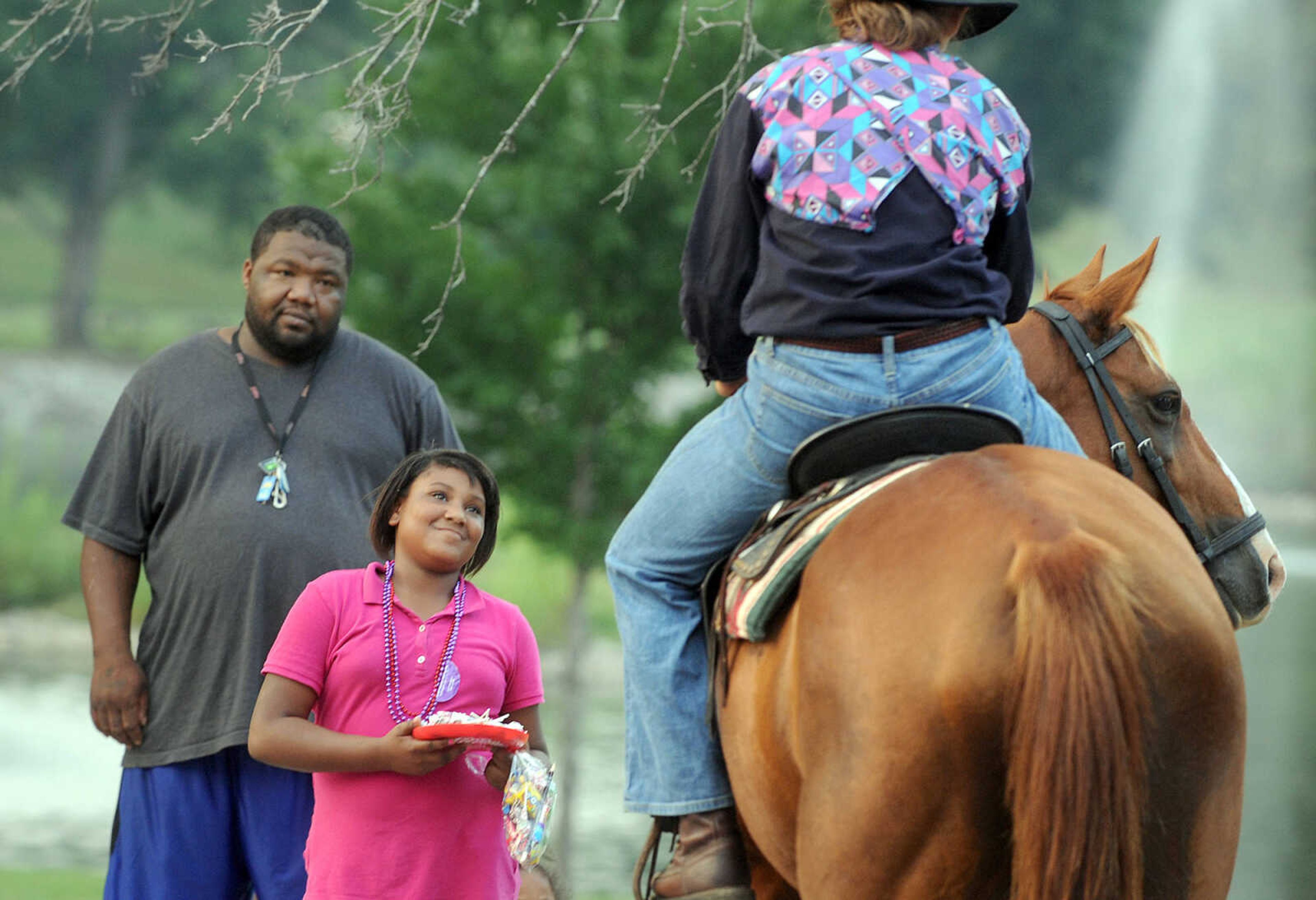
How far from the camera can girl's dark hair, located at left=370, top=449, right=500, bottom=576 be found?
11.3ft

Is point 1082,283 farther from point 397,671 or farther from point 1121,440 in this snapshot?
point 397,671

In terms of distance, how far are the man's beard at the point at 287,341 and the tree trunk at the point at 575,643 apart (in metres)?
4.17

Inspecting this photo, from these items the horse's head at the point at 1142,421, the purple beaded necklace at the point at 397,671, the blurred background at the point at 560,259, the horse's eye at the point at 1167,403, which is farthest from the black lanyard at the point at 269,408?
the horse's eye at the point at 1167,403

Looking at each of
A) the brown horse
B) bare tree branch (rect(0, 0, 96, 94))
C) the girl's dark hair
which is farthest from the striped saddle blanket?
bare tree branch (rect(0, 0, 96, 94))

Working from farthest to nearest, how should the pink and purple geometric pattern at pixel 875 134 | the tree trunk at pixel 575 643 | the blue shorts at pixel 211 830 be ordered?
the tree trunk at pixel 575 643 < the blue shorts at pixel 211 830 < the pink and purple geometric pattern at pixel 875 134

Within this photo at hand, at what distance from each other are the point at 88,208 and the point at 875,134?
97.9 ft

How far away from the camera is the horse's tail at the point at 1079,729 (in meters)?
2.23

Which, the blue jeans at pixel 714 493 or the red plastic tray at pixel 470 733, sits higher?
the blue jeans at pixel 714 493

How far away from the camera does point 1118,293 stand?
3637mm

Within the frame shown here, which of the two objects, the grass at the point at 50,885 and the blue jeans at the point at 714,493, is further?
the grass at the point at 50,885

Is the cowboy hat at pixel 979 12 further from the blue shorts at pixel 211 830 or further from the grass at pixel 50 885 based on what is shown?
the grass at pixel 50 885

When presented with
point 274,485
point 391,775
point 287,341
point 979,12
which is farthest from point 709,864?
point 287,341

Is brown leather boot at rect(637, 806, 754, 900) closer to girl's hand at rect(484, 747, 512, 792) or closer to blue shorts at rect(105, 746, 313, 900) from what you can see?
girl's hand at rect(484, 747, 512, 792)

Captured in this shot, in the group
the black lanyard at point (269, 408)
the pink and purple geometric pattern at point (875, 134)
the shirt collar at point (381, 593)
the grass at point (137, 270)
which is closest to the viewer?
the pink and purple geometric pattern at point (875, 134)
